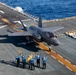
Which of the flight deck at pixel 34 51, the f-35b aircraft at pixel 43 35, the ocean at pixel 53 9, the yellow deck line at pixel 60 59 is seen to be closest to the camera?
the flight deck at pixel 34 51

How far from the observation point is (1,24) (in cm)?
6612

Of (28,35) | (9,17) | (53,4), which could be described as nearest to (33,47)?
(28,35)

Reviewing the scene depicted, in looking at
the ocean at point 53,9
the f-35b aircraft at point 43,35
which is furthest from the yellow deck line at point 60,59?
the ocean at point 53,9

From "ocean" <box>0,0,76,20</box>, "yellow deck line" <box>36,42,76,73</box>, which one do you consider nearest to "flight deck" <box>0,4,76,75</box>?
"yellow deck line" <box>36,42,76,73</box>

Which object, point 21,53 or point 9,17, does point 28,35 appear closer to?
point 21,53

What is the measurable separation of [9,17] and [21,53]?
32418 mm

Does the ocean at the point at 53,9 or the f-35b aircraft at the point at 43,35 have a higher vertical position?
the ocean at the point at 53,9

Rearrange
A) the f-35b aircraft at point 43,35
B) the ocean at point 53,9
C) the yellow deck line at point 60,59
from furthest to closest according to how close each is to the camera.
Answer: the ocean at point 53,9 → the f-35b aircraft at point 43,35 → the yellow deck line at point 60,59

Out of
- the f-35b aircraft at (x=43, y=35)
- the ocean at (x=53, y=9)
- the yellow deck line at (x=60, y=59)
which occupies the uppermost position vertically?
the ocean at (x=53, y=9)

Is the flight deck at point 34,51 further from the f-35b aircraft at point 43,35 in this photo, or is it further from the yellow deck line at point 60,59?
the f-35b aircraft at point 43,35

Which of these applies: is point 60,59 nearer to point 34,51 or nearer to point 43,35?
point 34,51

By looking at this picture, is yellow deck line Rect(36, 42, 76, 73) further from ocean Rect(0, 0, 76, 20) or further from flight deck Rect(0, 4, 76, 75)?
ocean Rect(0, 0, 76, 20)

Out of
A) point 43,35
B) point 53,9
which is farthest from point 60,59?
point 53,9

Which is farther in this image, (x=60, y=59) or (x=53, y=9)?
(x=53, y=9)
